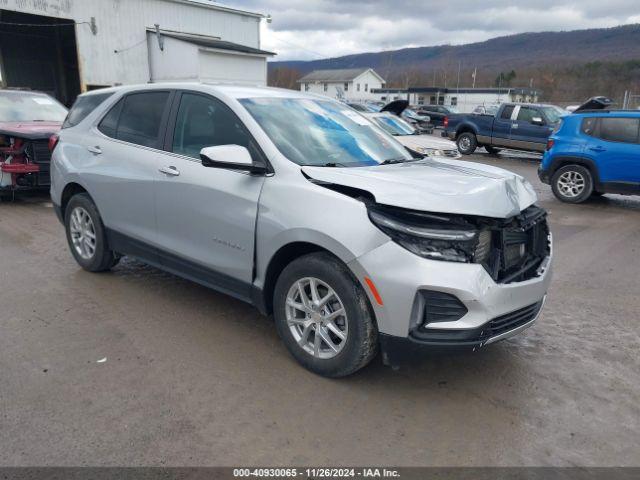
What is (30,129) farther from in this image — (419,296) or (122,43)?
(122,43)

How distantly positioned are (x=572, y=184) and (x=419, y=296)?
28.5 ft

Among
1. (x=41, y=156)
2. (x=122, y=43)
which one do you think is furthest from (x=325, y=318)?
(x=122, y=43)

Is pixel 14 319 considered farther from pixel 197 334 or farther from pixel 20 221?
pixel 20 221

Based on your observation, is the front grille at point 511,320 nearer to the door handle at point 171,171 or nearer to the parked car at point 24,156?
the door handle at point 171,171

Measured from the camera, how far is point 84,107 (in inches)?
213

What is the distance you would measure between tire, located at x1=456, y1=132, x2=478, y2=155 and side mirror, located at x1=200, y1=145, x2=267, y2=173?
16454 millimetres

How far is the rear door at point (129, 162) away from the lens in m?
4.45

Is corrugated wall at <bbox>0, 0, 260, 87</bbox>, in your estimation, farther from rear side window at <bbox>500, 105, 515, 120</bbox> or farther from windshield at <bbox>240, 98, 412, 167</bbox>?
windshield at <bbox>240, 98, 412, 167</bbox>

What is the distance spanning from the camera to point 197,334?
4.08 m

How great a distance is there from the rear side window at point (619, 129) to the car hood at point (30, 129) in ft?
32.0

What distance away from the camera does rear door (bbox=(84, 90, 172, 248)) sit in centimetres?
445

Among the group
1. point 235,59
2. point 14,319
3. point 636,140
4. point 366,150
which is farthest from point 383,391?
point 235,59

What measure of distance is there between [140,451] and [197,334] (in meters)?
1.40

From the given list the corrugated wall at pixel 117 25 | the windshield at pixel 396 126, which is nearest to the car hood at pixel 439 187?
the windshield at pixel 396 126
